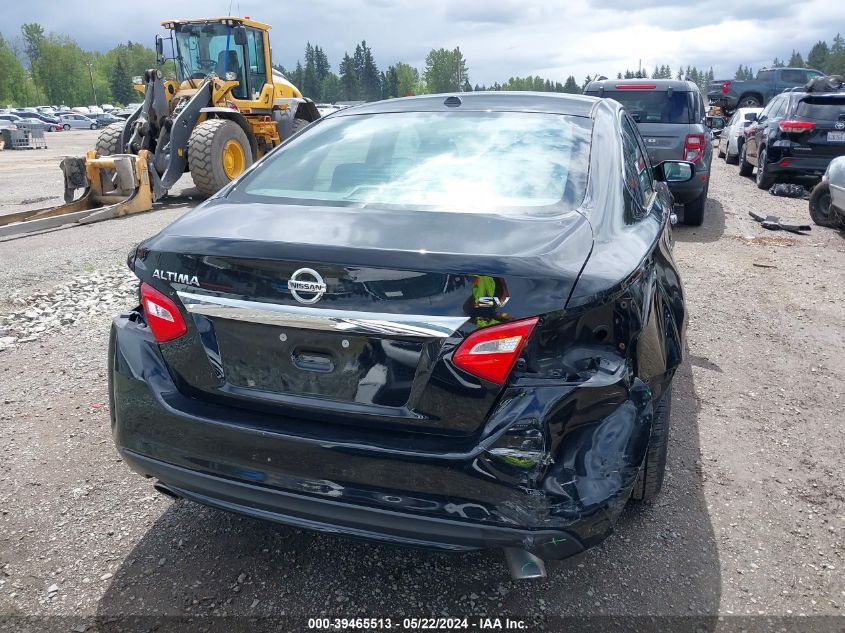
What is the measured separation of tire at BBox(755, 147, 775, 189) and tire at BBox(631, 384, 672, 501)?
435 inches

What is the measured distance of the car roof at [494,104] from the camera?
3064 mm

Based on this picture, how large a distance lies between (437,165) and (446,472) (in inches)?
51.4

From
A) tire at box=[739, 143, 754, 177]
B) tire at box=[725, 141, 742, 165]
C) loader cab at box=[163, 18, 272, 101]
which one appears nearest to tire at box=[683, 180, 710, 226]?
tire at box=[739, 143, 754, 177]

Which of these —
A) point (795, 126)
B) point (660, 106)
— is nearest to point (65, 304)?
point (660, 106)

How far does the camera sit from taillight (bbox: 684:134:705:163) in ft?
29.2

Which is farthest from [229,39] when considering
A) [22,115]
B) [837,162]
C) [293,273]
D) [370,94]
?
[370,94]

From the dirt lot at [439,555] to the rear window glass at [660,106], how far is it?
5627 millimetres

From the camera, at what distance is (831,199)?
8719mm

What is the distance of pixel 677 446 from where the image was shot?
11.3ft

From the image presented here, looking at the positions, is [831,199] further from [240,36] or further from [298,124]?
[298,124]

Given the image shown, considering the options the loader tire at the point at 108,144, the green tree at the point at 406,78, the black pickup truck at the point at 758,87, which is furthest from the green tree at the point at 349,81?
the loader tire at the point at 108,144

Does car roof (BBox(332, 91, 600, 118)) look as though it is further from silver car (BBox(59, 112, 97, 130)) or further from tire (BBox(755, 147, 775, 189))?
silver car (BBox(59, 112, 97, 130))

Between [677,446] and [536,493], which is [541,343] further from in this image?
[677,446]

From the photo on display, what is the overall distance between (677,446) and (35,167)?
76.0 ft
